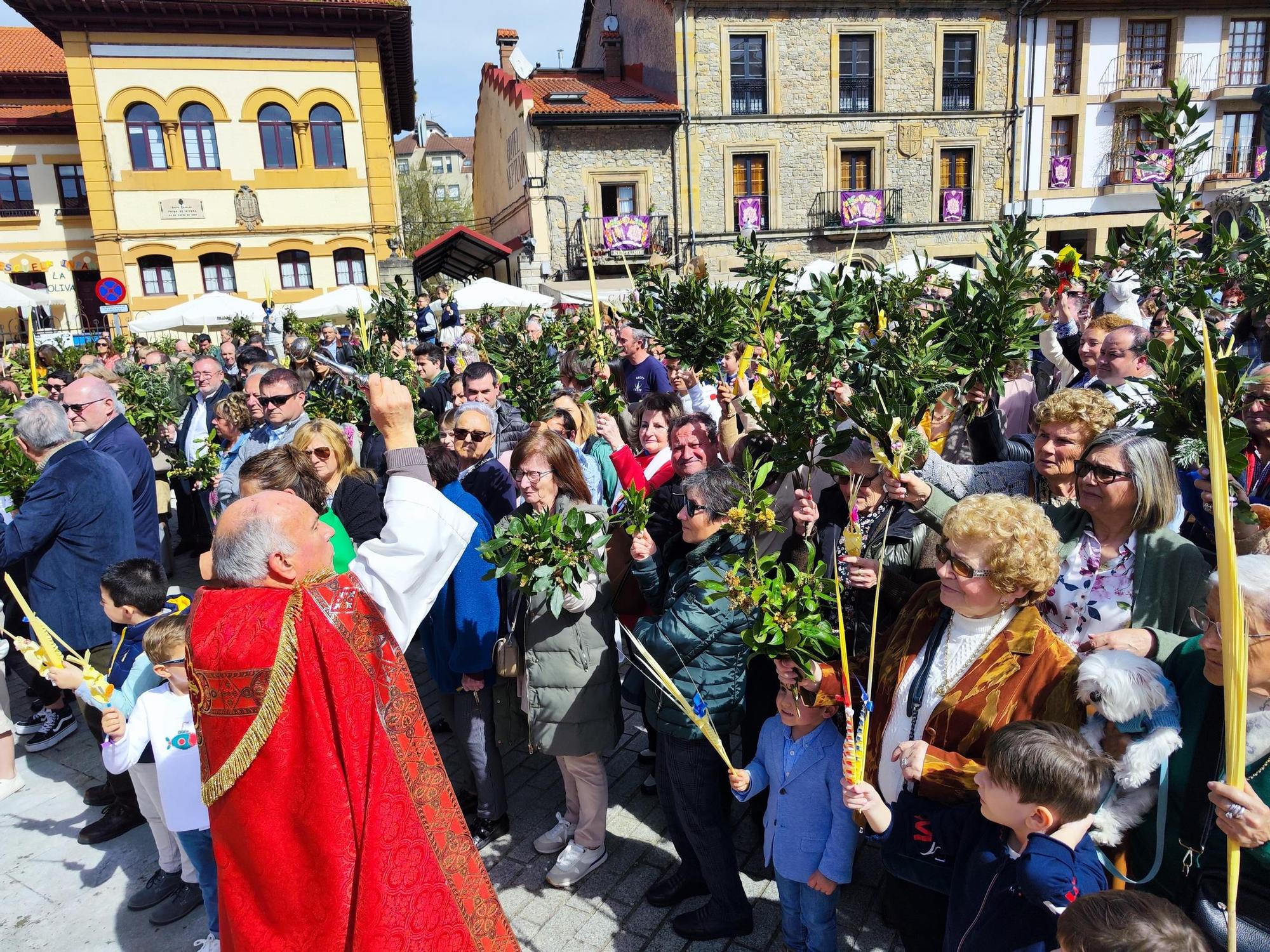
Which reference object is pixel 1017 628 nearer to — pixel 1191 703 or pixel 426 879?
pixel 1191 703

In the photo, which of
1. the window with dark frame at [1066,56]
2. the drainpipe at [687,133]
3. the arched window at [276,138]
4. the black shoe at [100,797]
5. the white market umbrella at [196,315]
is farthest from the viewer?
the window with dark frame at [1066,56]

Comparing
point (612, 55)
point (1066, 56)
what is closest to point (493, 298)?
point (612, 55)

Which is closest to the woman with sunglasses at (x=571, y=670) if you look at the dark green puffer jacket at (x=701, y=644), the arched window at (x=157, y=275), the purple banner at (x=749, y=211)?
the dark green puffer jacket at (x=701, y=644)

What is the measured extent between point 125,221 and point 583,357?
21.9m

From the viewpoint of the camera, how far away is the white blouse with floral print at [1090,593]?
256cm

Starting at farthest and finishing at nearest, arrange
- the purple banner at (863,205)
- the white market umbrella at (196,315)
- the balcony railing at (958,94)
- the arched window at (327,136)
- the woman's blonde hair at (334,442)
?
1. the balcony railing at (958,94)
2. the purple banner at (863,205)
3. the arched window at (327,136)
4. the white market umbrella at (196,315)
5. the woman's blonde hair at (334,442)

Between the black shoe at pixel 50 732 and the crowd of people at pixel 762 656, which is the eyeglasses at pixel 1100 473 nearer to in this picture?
the crowd of people at pixel 762 656

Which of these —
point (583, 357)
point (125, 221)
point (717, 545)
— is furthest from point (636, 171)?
point (717, 545)

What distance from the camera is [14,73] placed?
25719mm

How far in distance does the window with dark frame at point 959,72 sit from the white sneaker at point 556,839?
27001mm

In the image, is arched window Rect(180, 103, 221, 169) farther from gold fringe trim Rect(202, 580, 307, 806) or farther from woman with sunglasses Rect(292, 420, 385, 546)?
gold fringe trim Rect(202, 580, 307, 806)

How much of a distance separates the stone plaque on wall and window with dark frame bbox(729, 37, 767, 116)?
15.8 metres

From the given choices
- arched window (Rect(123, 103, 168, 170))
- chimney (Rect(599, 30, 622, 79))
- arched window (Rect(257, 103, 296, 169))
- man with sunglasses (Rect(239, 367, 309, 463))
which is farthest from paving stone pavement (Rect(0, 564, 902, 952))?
chimney (Rect(599, 30, 622, 79))

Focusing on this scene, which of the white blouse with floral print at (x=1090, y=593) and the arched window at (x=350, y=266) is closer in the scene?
the white blouse with floral print at (x=1090, y=593)
